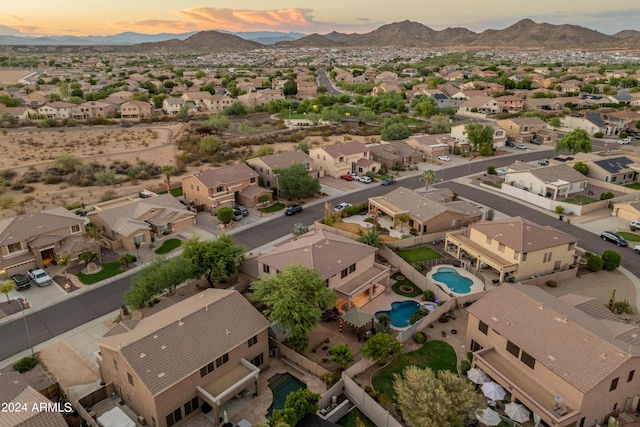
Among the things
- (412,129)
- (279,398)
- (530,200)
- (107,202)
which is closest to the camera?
(279,398)

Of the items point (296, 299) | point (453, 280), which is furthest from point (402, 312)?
point (296, 299)

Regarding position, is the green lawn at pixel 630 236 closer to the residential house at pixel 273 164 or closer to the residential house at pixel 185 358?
the residential house at pixel 273 164

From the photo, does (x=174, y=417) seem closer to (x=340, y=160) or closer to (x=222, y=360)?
(x=222, y=360)

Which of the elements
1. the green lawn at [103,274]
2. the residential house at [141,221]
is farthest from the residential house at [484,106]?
the green lawn at [103,274]

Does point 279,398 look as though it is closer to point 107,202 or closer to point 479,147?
point 107,202

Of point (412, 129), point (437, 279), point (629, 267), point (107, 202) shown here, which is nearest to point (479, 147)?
point (412, 129)

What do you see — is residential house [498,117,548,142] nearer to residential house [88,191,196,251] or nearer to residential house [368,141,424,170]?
residential house [368,141,424,170]
